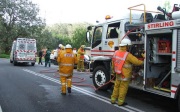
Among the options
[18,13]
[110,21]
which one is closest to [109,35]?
[110,21]

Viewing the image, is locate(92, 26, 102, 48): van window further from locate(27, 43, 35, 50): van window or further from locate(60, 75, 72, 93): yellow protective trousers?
locate(27, 43, 35, 50): van window

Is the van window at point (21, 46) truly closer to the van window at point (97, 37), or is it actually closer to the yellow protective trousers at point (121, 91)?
the van window at point (97, 37)

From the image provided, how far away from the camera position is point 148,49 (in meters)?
7.04

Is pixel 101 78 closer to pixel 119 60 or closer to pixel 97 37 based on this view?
pixel 97 37

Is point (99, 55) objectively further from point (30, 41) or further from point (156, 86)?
point (30, 41)

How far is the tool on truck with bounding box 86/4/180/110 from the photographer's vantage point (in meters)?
6.12

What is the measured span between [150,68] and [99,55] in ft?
9.03

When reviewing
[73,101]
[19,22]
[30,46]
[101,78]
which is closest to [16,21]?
[19,22]

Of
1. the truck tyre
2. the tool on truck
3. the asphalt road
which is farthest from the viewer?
the truck tyre

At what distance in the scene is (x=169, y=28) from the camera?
619cm

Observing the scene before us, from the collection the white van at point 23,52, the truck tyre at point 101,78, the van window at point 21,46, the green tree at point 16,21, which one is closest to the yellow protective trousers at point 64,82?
Answer: the truck tyre at point 101,78

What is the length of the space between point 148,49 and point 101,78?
8.42 feet

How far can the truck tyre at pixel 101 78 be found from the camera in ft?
29.2

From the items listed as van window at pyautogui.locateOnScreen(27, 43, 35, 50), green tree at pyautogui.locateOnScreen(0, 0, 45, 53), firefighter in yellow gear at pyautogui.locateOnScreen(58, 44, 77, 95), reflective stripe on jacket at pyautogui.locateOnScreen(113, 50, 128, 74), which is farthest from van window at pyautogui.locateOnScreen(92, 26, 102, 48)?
green tree at pyautogui.locateOnScreen(0, 0, 45, 53)
